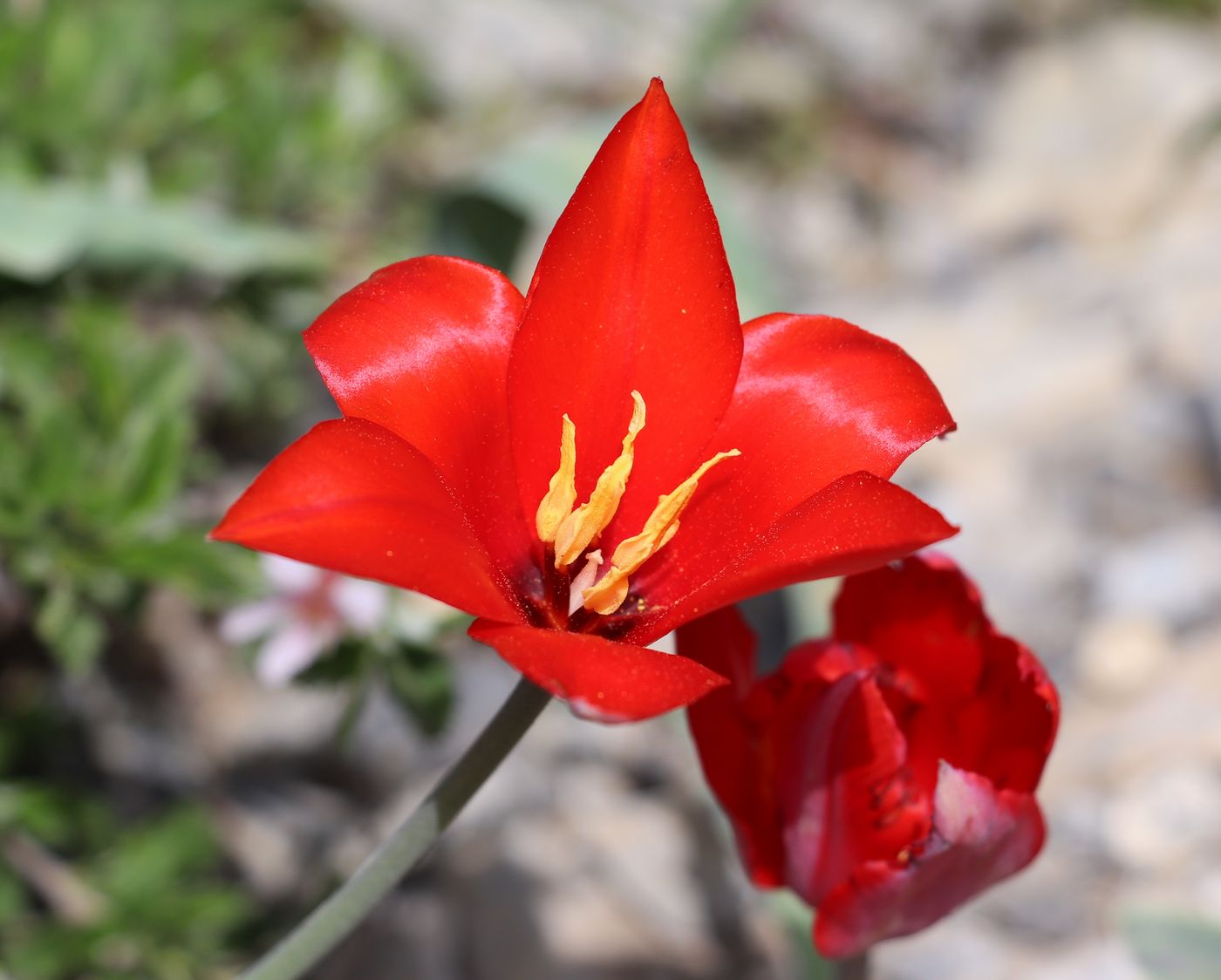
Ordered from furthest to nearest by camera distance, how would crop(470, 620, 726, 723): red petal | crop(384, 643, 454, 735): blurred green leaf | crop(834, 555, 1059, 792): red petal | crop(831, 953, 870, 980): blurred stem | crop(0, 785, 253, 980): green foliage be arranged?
crop(0, 785, 253, 980): green foliage, crop(384, 643, 454, 735): blurred green leaf, crop(831, 953, 870, 980): blurred stem, crop(834, 555, 1059, 792): red petal, crop(470, 620, 726, 723): red petal

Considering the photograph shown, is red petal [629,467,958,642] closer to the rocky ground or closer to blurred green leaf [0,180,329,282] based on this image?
the rocky ground

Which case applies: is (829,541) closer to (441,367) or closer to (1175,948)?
(441,367)

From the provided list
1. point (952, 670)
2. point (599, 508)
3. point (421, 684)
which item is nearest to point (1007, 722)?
point (952, 670)

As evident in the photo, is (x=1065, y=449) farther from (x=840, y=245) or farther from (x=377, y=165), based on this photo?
(x=377, y=165)

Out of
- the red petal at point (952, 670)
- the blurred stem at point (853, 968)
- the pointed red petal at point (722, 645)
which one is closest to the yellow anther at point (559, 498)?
the pointed red petal at point (722, 645)

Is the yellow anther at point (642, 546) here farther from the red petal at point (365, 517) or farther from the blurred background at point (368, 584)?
the blurred background at point (368, 584)

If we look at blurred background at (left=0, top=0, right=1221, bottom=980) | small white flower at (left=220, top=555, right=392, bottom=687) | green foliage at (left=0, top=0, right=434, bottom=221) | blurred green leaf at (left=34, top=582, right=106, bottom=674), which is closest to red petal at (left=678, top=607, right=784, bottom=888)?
blurred background at (left=0, top=0, right=1221, bottom=980)
